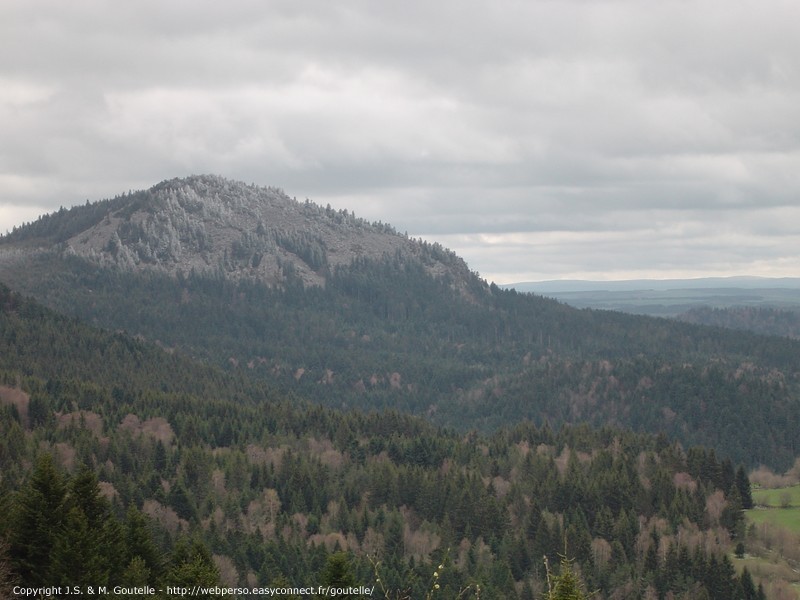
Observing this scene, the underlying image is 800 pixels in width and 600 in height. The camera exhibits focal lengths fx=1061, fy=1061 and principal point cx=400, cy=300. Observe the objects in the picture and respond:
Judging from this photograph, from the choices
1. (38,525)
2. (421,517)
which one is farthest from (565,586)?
(421,517)

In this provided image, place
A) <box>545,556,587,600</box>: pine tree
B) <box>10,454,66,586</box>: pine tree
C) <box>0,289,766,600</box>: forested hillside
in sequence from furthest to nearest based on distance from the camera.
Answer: <box>0,289,766,600</box>: forested hillside → <box>10,454,66,586</box>: pine tree → <box>545,556,587,600</box>: pine tree

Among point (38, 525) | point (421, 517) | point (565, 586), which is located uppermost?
point (565, 586)

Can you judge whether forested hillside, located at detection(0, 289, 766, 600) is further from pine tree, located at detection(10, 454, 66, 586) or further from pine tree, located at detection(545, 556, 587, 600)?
pine tree, located at detection(545, 556, 587, 600)

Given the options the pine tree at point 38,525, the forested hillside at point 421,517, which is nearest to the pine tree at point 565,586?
the pine tree at point 38,525

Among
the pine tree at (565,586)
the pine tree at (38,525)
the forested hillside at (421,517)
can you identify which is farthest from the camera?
the forested hillside at (421,517)

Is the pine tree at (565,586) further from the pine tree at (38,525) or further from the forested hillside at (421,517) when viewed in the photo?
the forested hillside at (421,517)

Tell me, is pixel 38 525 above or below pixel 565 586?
below

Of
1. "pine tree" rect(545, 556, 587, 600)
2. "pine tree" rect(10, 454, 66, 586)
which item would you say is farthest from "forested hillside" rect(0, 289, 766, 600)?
"pine tree" rect(545, 556, 587, 600)

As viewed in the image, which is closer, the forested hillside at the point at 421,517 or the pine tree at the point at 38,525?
the pine tree at the point at 38,525

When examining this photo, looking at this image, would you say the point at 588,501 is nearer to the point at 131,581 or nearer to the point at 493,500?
the point at 493,500

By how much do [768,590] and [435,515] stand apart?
58.7m

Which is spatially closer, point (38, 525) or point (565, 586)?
point (565, 586)

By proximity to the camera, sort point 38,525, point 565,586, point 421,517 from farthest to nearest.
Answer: point 421,517
point 38,525
point 565,586

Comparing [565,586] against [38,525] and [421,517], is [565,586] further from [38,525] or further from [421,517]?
[421,517]
